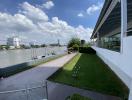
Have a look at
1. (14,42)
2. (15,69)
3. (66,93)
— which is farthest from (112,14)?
(15,69)

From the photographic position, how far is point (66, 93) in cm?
630

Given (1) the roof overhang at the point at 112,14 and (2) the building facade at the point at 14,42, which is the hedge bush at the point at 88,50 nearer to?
(1) the roof overhang at the point at 112,14

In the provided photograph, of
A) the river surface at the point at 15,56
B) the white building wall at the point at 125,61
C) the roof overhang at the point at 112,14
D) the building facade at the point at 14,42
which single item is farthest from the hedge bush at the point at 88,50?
the white building wall at the point at 125,61

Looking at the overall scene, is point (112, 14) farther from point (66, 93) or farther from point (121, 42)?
point (66, 93)

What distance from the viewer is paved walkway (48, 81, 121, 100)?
587 cm

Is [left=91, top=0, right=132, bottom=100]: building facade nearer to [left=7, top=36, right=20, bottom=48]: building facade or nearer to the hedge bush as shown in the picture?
[left=7, top=36, right=20, bottom=48]: building facade

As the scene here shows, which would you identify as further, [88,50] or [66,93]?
[88,50]

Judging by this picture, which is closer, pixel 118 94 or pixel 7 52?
pixel 118 94

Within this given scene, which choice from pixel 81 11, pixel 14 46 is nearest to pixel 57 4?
pixel 81 11

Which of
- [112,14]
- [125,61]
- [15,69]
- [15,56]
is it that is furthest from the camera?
→ [15,56]

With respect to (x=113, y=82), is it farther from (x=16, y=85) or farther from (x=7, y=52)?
(x=7, y=52)

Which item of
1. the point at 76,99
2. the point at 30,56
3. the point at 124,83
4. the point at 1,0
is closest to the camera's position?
the point at 76,99

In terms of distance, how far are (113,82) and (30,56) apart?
8.40m

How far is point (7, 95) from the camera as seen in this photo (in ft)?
20.0
